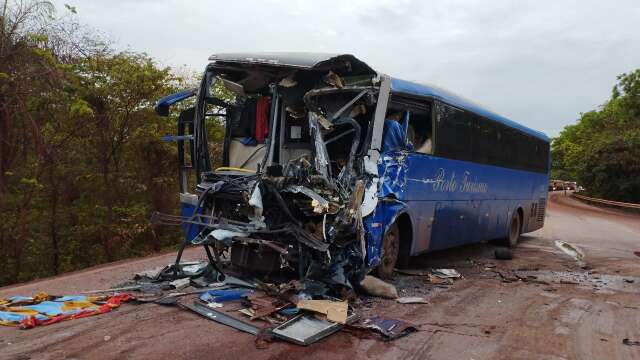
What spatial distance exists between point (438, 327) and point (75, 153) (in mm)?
10924

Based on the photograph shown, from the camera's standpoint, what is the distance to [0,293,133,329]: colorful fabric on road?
17.6 feet

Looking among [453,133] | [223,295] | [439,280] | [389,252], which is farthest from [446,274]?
[223,295]

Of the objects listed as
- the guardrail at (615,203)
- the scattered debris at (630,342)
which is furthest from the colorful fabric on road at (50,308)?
the guardrail at (615,203)

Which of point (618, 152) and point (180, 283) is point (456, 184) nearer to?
point (180, 283)

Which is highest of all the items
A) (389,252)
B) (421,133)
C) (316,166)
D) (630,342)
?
(421,133)

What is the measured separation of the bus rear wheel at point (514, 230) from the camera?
13.5m

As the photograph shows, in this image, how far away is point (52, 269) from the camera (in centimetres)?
1336

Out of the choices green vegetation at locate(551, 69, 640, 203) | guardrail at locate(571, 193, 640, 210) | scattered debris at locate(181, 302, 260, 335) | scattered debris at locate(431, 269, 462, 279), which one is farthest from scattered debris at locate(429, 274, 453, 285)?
green vegetation at locate(551, 69, 640, 203)

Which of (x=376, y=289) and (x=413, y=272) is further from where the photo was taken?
(x=413, y=272)

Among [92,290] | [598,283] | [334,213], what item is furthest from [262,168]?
[598,283]

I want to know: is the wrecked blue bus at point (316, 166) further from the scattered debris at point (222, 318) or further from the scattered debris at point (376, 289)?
the scattered debris at point (222, 318)

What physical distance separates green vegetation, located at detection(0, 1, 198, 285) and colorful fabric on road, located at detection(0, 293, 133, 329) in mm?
6333

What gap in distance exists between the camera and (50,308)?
19.1 ft

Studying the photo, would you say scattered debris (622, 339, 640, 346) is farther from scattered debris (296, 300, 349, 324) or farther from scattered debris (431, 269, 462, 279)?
scattered debris (431, 269, 462, 279)
